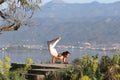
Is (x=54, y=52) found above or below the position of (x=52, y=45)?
below

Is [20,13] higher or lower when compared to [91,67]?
higher

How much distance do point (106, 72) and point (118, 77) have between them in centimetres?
96

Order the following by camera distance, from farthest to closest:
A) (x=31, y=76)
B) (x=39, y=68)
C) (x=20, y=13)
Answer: (x=39, y=68)
(x=31, y=76)
(x=20, y=13)

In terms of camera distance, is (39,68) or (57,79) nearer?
(57,79)

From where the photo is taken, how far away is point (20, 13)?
1370 centimetres

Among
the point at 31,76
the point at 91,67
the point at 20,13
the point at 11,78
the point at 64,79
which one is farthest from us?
the point at 31,76

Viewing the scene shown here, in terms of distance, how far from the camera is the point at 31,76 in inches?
577

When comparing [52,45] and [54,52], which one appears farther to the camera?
[54,52]

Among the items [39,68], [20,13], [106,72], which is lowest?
[39,68]

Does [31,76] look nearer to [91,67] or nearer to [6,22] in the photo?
[6,22]

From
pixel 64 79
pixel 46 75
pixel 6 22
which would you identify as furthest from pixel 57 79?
pixel 6 22

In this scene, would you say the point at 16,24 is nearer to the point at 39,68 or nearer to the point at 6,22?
the point at 6,22

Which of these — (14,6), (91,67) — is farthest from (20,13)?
(91,67)

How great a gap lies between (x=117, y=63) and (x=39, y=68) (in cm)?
423
